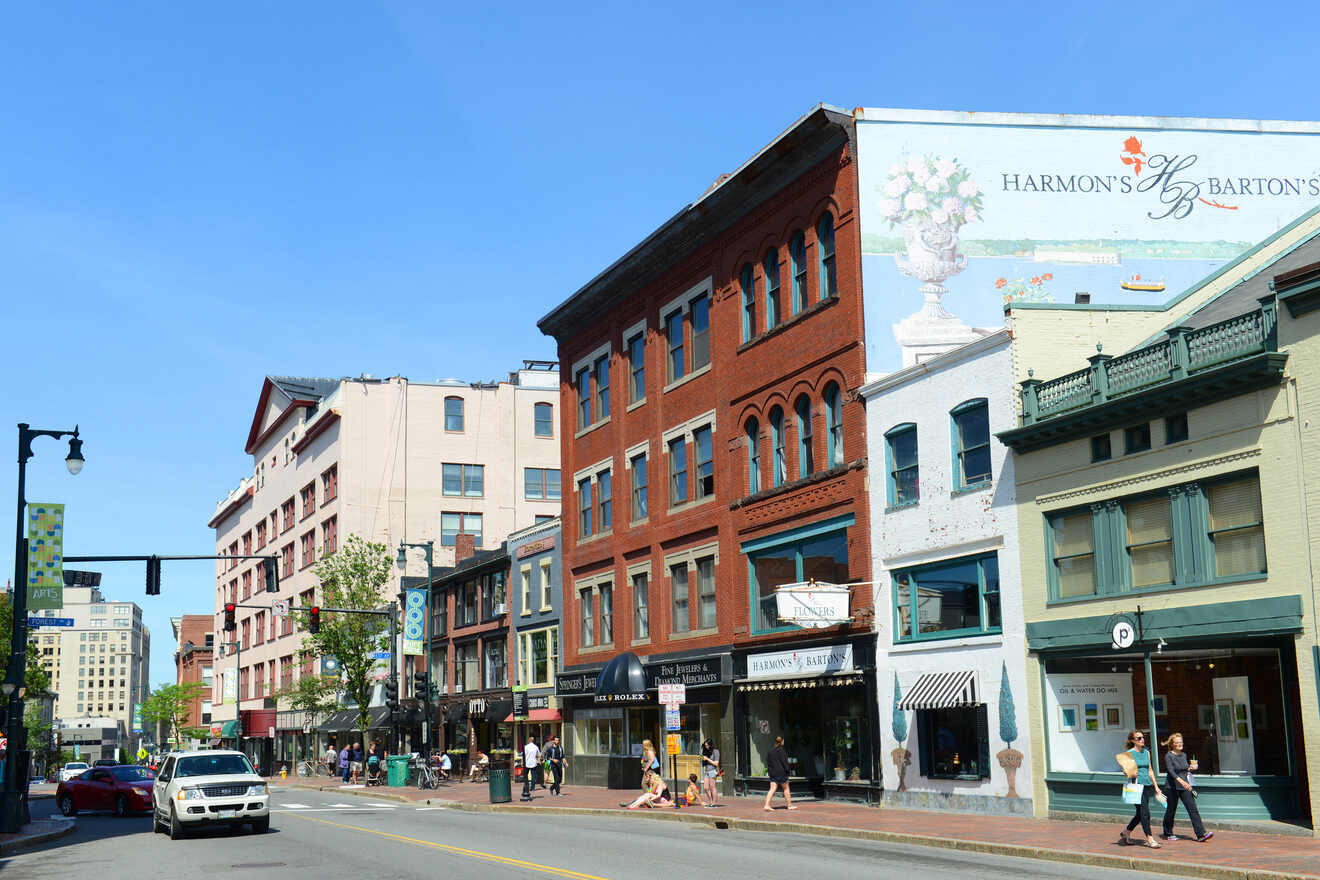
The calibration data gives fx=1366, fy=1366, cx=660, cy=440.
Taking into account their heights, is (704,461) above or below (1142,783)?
above

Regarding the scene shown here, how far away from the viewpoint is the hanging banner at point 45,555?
33656 millimetres

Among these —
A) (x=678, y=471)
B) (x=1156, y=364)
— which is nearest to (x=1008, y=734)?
(x=1156, y=364)

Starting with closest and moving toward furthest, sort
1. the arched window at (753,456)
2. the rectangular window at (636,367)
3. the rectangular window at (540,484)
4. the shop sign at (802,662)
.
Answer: the shop sign at (802,662)
the arched window at (753,456)
the rectangular window at (636,367)
the rectangular window at (540,484)

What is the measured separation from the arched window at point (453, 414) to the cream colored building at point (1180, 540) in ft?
187

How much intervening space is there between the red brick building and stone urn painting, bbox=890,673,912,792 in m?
0.95

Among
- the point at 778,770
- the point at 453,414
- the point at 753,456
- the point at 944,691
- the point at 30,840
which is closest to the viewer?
the point at 30,840

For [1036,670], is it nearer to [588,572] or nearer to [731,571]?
[731,571]

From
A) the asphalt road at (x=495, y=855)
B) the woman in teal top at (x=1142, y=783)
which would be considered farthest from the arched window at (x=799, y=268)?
the woman in teal top at (x=1142, y=783)

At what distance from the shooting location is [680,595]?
41.5m

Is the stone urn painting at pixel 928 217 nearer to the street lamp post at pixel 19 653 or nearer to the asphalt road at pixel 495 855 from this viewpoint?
the asphalt road at pixel 495 855

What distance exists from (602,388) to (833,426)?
1525cm

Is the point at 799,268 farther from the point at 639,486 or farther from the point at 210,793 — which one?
the point at 210,793

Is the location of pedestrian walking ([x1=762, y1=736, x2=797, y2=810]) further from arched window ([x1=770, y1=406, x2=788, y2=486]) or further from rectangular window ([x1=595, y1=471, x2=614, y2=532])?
rectangular window ([x1=595, y1=471, x2=614, y2=532])

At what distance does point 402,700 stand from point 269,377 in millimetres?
A: 42734
